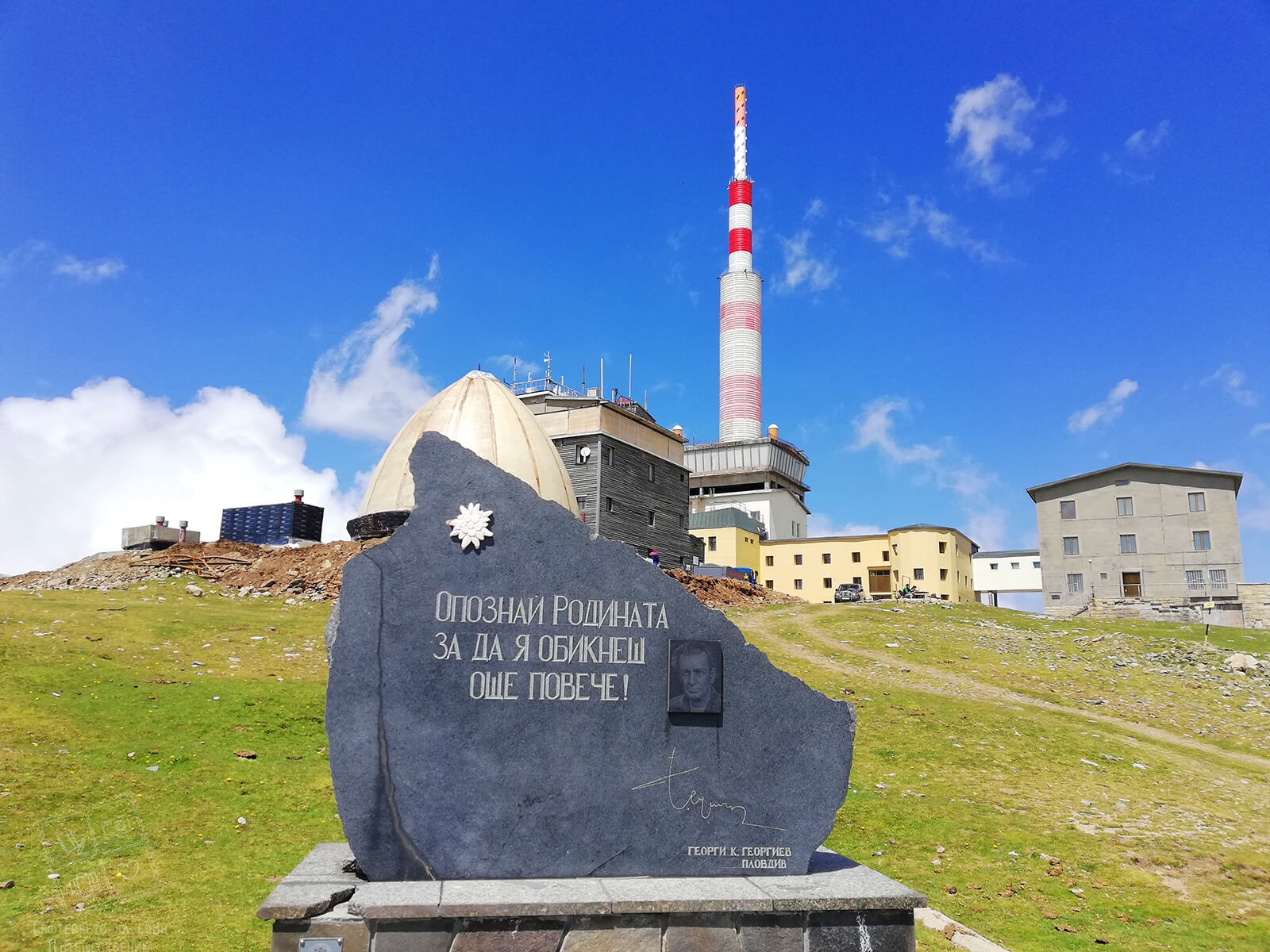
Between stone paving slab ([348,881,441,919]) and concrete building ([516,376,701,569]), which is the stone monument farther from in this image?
concrete building ([516,376,701,569])

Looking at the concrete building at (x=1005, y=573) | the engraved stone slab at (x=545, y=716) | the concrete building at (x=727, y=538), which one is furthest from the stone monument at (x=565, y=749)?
the concrete building at (x=1005, y=573)

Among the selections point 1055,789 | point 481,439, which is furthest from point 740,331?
point 1055,789

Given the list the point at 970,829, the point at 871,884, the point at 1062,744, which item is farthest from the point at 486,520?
the point at 1062,744

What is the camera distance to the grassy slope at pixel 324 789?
8.87 metres

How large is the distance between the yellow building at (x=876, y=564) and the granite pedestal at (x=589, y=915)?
1984 inches

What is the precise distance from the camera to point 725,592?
129 feet

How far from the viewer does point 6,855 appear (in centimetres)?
908

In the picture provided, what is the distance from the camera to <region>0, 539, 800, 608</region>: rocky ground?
27.8 metres

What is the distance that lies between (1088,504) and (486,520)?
49343 millimetres

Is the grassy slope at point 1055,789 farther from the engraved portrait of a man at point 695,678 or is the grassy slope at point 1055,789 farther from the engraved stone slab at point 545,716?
the engraved portrait of a man at point 695,678

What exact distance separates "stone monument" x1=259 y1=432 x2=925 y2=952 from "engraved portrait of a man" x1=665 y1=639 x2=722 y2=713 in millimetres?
16

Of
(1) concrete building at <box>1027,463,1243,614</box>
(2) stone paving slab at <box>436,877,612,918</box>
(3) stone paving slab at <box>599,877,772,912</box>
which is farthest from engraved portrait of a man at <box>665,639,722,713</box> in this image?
(1) concrete building at <box>1027,463,1243,614</box>

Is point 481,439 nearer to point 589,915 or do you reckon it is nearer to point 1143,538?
point 589,915
